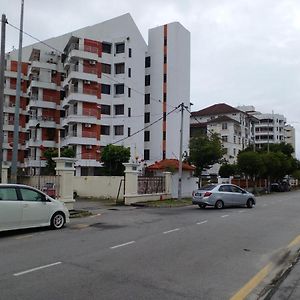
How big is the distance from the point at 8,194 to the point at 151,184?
18.3m

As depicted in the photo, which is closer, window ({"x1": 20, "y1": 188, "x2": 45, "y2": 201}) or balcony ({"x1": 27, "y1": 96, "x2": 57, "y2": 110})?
window ({"x1": 20, "y1": 188, "x2": 45, "y2": 201})

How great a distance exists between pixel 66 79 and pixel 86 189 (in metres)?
34.2

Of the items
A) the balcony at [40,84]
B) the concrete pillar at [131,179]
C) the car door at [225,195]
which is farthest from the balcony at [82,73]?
the car door at [225,195]

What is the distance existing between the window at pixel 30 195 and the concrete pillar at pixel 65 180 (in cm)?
601

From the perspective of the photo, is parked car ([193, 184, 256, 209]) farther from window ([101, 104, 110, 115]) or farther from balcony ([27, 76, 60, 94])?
balcony ([27, 76, 60, 94])

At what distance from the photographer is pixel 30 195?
46.7 ft

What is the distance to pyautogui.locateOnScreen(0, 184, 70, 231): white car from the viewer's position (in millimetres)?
13367

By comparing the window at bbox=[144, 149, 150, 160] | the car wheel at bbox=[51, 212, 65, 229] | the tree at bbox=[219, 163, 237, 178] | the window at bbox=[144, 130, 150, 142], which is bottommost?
the car wheel at bbox=[51, 212, 65, 229]

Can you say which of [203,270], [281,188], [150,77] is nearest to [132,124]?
[150,77]

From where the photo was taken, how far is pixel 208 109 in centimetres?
10344

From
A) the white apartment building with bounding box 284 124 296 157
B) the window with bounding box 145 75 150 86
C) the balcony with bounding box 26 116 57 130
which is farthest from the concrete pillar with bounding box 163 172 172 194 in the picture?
the white apartment building with bounding box 284 124 296 157

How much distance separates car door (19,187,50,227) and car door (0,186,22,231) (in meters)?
0.22

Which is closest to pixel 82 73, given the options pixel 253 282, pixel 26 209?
→ pixel 26 209

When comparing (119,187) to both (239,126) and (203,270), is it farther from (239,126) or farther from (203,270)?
(239,126)
